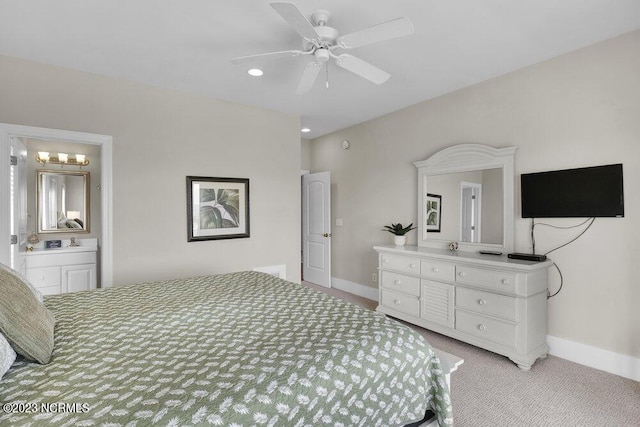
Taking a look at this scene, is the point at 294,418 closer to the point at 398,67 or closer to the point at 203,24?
the point at 203,24

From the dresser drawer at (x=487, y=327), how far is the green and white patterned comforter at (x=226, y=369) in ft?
5.22

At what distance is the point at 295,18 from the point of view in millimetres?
1730

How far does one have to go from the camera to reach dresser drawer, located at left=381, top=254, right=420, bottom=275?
11.3 ft

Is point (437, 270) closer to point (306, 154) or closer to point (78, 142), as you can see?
point (306, 154)

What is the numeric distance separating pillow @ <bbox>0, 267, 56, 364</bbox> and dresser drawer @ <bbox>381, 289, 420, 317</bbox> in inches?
121

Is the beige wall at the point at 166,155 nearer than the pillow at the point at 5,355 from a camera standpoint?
No

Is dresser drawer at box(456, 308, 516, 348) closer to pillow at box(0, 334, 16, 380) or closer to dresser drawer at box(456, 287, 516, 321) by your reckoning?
dresser drawer at box(456, 287, 516, 321)

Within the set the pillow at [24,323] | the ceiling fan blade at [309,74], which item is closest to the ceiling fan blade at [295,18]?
the ceiling fan blade at [309,74]

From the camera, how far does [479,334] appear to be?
2.88m

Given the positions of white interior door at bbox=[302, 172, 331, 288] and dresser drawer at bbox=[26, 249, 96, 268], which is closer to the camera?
dresser drawer at bbox=[26, 249, 96, 268]

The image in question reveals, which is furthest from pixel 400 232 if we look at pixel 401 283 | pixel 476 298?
pixel 476 298

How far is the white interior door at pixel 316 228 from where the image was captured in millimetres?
5211

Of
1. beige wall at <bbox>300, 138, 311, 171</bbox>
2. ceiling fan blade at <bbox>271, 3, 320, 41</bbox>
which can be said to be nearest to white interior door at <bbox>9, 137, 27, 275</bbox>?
ceiling fan blade at <bbox>271, 3, 320, 41</bbox>

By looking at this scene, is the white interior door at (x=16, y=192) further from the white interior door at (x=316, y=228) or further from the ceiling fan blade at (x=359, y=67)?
the white interior door at (x=316, y=228)
